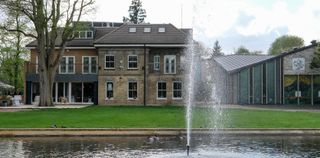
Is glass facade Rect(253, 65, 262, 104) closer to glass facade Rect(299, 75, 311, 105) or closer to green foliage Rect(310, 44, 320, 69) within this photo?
glass facade Rect(299, 75, 311, 105)

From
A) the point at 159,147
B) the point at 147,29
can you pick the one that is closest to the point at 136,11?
the point at 147,29

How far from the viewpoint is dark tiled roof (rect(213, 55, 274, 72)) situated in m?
52.4

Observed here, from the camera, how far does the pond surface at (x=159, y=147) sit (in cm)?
1690

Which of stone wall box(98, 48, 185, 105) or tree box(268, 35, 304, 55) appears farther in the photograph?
tree box(268, 35, 304, 55)

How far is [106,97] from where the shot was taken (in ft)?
167

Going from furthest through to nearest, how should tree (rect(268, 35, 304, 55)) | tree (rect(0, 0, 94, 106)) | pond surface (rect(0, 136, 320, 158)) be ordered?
tree (rect(268, 35, 304, 55)), tree (rect(0, 0, 94, 106)), pond surface (rect(0, 136, 320, 158))

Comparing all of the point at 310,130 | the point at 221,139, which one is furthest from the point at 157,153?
the point at 310,130

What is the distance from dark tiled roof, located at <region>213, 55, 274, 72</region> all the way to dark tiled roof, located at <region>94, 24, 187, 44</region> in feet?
17.6

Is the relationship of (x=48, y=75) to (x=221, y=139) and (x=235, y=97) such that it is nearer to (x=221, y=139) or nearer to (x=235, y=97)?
(x=235, y=97)

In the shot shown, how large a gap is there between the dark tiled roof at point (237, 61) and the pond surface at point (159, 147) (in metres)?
30.0

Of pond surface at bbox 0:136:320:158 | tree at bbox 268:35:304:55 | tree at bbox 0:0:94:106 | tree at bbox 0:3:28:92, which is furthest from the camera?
tree at bbox 268:35:304:55

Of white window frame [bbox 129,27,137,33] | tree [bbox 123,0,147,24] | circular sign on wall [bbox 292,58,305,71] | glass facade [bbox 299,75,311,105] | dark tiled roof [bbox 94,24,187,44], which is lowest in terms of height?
glass facade [bbox 299,75,311,105]

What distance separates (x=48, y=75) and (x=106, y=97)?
245 inches

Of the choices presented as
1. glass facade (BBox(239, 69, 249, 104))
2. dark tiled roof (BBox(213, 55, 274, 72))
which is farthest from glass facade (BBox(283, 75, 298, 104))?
glass facade (BBox(239, 69, 249, 104))
